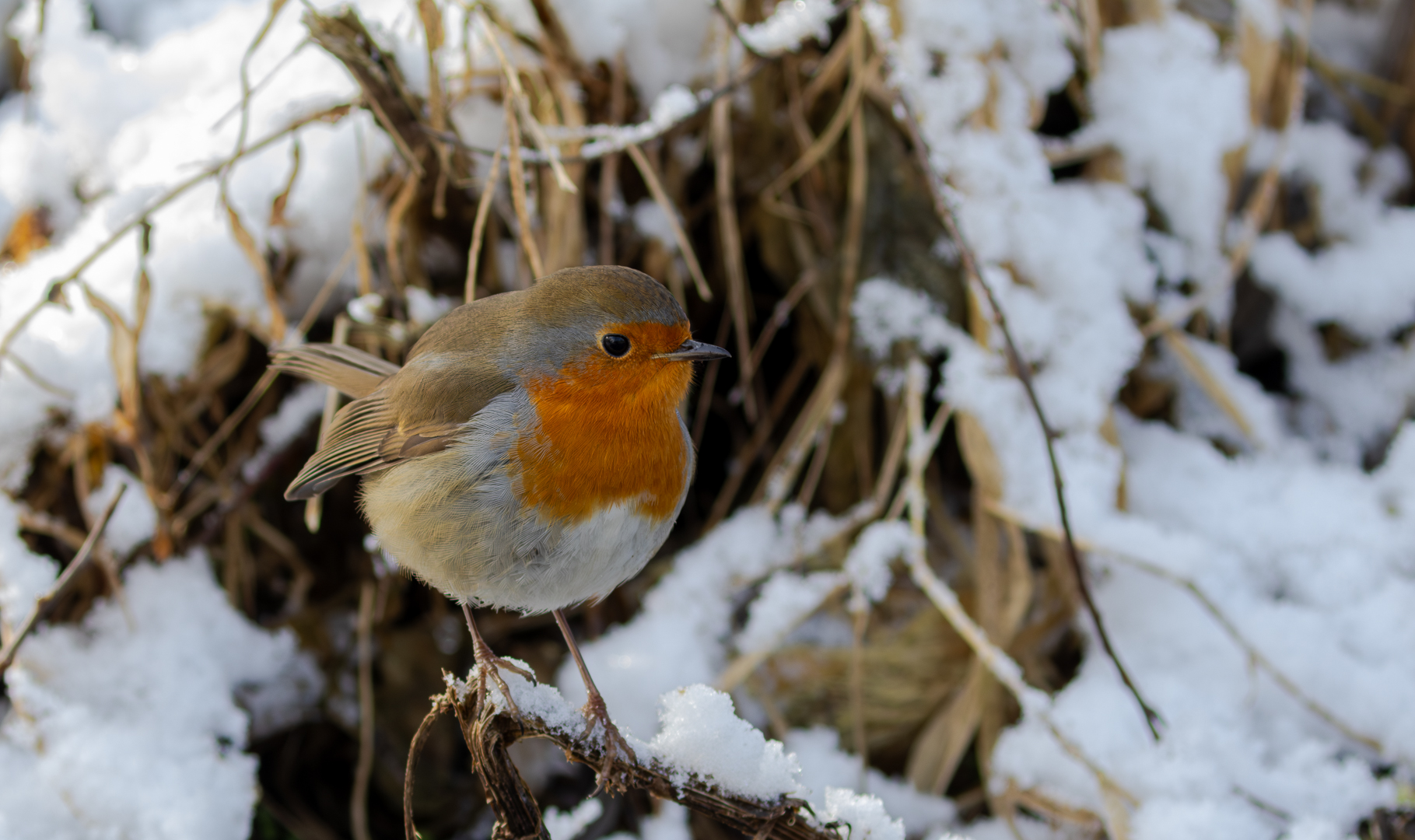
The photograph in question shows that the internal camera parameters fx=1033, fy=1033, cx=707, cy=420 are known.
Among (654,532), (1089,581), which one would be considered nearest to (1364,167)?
(1089,581)

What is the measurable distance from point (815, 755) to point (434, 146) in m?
1.59

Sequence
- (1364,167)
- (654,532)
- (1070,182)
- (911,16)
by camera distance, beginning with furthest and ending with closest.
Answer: (1364,167)
(1070,182)
(911,16)
(654,532)

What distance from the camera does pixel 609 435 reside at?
1609 millimetres

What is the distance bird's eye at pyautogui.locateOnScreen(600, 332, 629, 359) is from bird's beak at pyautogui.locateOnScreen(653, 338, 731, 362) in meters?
0.05

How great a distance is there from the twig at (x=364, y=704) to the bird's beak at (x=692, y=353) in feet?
3.97

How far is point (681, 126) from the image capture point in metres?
2.61

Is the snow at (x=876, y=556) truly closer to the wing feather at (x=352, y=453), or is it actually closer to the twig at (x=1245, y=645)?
the twig at (x=1245, y=645)

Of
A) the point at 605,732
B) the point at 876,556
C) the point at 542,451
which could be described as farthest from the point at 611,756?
the point at 876,556

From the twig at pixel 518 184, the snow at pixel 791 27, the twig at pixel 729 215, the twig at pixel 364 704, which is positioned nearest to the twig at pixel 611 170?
the twig at pixel 729 215

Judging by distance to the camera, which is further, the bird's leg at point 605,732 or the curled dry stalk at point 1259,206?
the curled dry stalk at point 1259,206

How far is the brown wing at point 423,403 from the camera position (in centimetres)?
168

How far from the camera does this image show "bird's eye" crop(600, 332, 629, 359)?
5.38 ft

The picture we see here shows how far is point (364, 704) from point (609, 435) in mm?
1195

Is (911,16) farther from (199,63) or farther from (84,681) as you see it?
(84,681)
